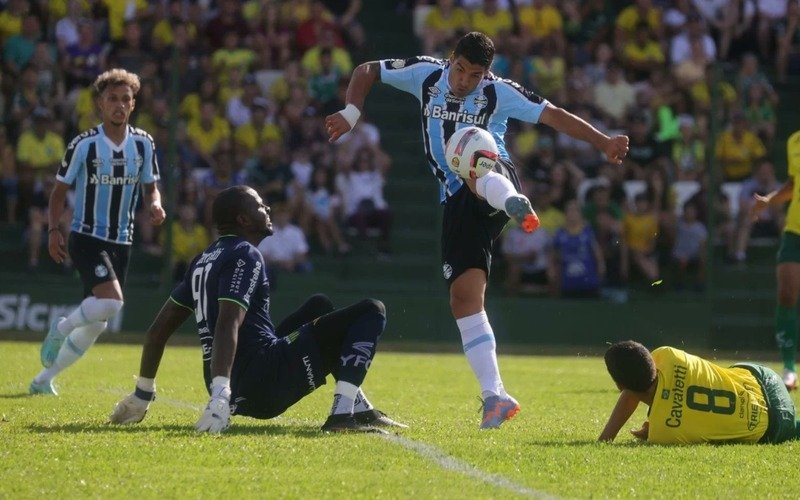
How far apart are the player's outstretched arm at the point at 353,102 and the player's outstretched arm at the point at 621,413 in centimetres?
239

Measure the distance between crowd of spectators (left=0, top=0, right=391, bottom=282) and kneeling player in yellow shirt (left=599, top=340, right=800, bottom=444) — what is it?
11.1m

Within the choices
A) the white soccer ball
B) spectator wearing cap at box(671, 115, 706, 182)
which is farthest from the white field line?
spectator wearing cap at box(671, 115, 706, 182)

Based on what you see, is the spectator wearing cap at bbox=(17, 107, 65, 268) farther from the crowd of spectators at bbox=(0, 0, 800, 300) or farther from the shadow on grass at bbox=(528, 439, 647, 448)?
the shadow on grass at bbox=(528, 439, 647, 448)

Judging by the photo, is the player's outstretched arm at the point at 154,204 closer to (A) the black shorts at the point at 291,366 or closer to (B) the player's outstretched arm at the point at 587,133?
(A) the black shorts at the point at 291,366

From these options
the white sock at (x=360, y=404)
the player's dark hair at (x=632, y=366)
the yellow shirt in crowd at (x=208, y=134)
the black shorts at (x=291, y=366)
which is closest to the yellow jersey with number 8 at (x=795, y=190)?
the player's dark hair at (x=632, y=366)

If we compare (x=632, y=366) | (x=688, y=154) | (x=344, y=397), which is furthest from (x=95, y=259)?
(x=688, y=154)

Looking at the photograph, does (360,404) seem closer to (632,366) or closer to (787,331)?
(632,366)

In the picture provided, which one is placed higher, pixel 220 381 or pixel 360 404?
pixel 220 381

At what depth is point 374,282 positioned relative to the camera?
18.7 meters

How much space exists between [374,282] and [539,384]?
5770mm

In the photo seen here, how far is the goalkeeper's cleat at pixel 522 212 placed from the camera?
7770 millimetres

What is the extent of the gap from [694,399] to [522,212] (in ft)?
4.60

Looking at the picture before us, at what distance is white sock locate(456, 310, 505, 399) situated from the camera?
8609 mm

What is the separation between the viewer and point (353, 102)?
903 centimetres
